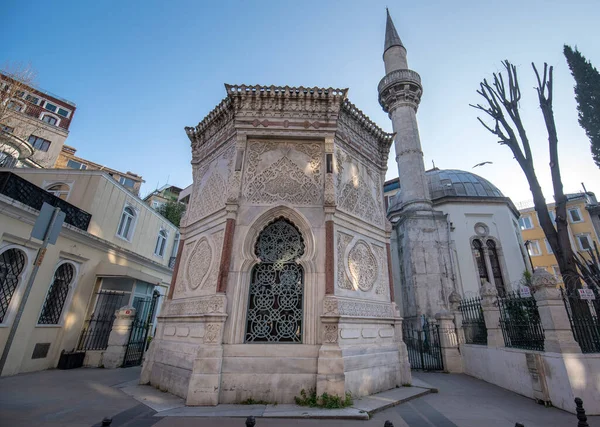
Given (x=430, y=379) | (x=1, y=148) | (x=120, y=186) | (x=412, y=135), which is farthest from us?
(x=412, y=135)

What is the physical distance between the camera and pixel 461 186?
71.8 ft

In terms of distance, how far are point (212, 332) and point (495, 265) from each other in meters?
19.9

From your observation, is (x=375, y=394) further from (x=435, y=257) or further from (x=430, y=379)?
(x=435, y=257)

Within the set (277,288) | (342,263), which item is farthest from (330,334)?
(342,263)

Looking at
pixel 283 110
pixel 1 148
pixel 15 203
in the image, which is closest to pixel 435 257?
pixel 283 110

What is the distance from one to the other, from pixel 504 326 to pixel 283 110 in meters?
8.77

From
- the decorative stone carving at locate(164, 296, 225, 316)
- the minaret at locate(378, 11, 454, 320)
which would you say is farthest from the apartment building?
the decorative stone carving at locate(164, 296, 225, 316)

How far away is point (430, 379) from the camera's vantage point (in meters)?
8.84

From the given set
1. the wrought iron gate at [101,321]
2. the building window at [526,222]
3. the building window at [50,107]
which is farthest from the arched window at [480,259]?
the building window at [50,107]

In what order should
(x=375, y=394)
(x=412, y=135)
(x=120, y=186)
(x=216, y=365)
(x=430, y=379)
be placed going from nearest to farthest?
(x=216, y=365) → (x=375, y=394) → (x=430, y=379) → (x=120, y=186) → (x=412, y=135)

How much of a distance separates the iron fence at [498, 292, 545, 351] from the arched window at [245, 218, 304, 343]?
570cm

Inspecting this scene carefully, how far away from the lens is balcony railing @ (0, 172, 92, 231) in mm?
8552

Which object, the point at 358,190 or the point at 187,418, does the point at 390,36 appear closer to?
the point at 358,190

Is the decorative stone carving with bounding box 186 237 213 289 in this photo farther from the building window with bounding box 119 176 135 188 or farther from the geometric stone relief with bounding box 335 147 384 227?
the building window with bounding box 119 176 135 188
